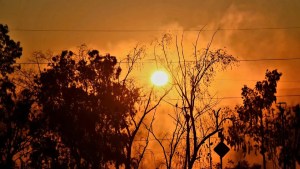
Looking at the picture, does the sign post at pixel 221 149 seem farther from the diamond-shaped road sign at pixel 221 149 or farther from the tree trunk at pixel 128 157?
the tree trunk at pixel 128 157

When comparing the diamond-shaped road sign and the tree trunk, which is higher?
the tree trunk

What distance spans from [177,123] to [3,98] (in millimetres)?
16527

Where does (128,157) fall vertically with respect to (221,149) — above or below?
above

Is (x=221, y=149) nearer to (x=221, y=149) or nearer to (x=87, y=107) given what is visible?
(x=221, y=149)

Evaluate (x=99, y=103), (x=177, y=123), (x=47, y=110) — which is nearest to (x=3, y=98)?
(x=47, y=110)

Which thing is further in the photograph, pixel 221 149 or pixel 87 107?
pixel 87 107

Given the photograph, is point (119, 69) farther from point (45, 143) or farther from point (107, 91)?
point (45, 143)

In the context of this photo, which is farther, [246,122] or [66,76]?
[246,122]

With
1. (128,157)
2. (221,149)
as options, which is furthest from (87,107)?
(221,149)

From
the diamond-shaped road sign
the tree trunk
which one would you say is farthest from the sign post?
the tree trunk

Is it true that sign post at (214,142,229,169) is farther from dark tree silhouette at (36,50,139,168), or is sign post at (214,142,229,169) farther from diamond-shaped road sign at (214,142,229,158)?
dark tree silhouette at (36,50,139,168)

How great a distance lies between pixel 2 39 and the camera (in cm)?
3212

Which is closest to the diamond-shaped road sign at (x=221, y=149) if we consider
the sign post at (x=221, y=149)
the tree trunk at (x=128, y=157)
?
the sign post at (x=221, y=149)

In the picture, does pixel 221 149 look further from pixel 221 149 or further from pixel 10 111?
pixel 10 111
